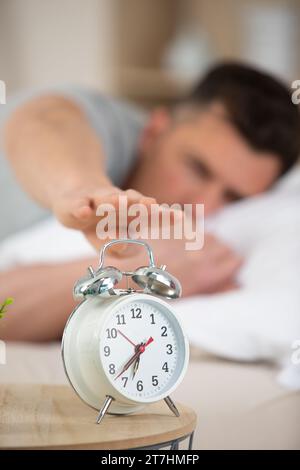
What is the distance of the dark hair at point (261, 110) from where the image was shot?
50.7 inches

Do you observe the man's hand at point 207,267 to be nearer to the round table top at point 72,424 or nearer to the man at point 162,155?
the man at point 162,155

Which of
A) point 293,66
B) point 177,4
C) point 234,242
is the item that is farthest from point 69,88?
point 177,4

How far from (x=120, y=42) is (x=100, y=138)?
1.06 metres

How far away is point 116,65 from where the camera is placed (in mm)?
2338

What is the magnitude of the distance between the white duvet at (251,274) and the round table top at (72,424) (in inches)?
8.8

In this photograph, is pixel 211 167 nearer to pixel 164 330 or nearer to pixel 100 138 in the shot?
pixel 100 138

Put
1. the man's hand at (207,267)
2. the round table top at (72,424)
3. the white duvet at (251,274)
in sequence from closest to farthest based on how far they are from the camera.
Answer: the round table top at (72,424), the white duvet at (251,274), the man's hand at (207,267)

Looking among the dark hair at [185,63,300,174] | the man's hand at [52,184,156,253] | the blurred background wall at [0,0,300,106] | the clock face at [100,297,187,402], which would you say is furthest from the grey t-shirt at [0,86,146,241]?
the blurred background wall at [0,0,300,106]

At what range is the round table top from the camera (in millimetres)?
539

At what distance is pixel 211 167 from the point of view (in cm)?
131

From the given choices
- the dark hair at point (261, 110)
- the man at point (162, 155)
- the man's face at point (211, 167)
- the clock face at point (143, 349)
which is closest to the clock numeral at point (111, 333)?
the clock face at point (143, 349)

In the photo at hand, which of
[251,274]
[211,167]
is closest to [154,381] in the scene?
[251,274]

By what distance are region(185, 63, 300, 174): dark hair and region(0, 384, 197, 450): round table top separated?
77 cm
